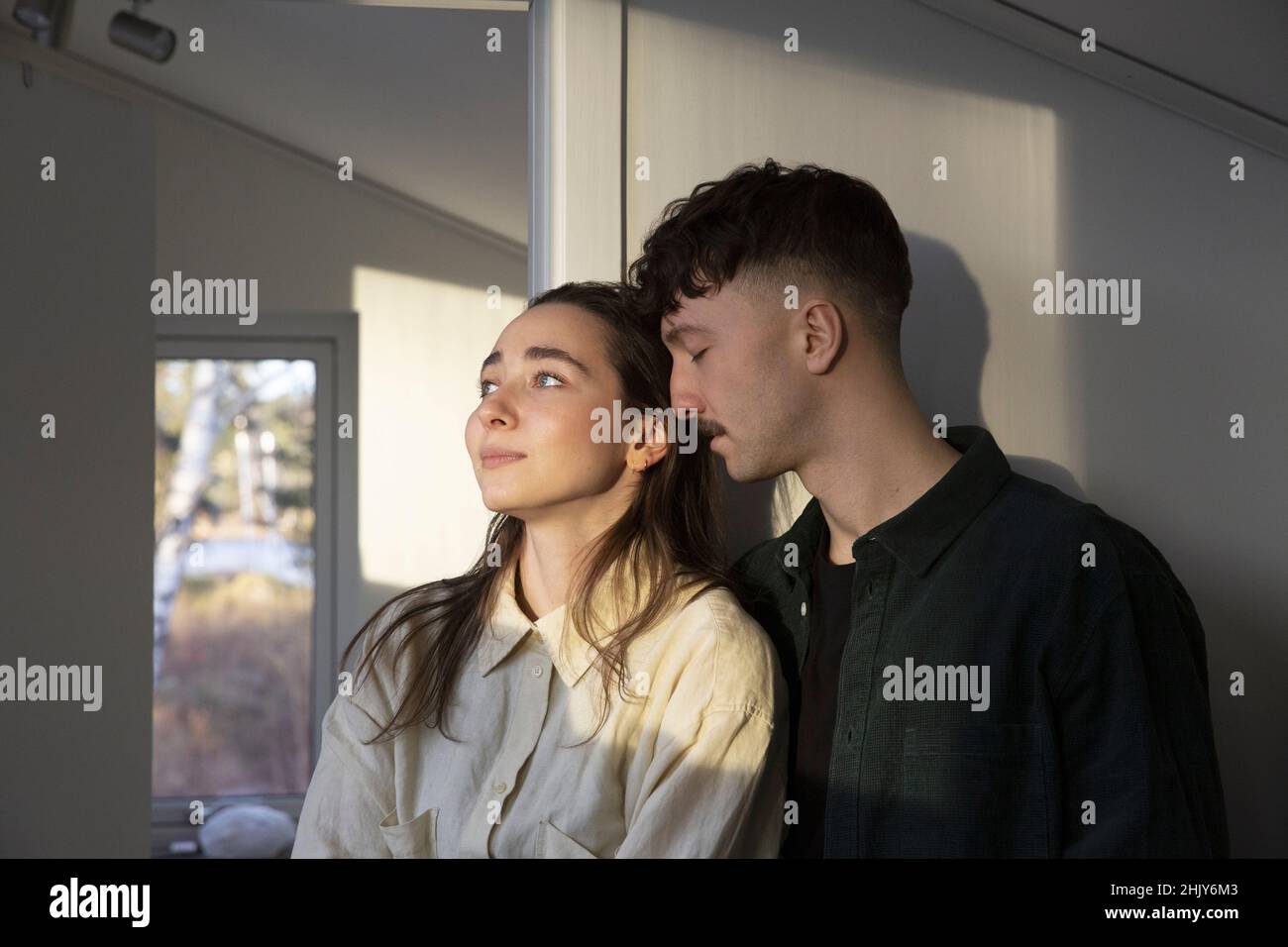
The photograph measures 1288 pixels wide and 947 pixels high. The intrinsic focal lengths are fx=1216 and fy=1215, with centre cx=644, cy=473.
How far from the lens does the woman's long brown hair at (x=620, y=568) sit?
1.21 metres

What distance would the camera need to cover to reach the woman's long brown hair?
1212mm

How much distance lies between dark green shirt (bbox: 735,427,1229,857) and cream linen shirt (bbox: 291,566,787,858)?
94 mm

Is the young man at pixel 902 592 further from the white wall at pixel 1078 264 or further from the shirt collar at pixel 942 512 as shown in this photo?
the white wall at pixel 1078 264

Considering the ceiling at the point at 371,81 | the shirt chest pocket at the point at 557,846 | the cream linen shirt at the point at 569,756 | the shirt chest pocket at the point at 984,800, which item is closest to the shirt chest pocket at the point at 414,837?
the cream linen shirt at the point at 569,756

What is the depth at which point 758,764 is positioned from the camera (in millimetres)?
1091

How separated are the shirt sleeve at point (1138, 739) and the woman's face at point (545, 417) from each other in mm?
504

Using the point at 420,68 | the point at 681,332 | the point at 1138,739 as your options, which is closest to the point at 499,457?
the point at 681,332

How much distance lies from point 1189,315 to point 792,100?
0.53m

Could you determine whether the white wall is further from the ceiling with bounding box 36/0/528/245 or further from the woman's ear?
the ceiling with bounding box 36/0/528/245

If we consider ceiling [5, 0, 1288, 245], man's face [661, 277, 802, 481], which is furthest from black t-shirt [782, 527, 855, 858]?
ceiling [5, 0, 1288, 245]

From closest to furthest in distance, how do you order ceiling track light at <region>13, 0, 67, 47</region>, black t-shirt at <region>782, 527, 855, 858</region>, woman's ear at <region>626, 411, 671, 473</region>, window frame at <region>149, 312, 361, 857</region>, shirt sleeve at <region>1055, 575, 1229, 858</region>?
shirt sleeve at <region>1055, 575, 1229, 858</region>
black t-shirt at <region>782, 527, 855, 858</region>
woman's ear at <region>626, 411, 671, 473</region>
ceiling track light at <region>13, 0, 67, 47</region>
window frame at <region>149, 312, 361, 857</region>
